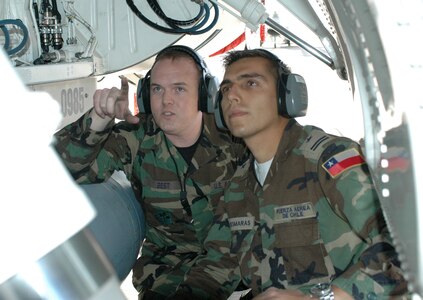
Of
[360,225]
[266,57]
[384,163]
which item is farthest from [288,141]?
[384,163]

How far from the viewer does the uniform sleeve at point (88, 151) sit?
8.57 ft

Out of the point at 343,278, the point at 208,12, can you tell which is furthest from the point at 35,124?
the point at 208,12

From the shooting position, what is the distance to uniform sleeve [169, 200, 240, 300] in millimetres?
2271

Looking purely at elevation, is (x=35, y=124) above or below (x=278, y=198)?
above

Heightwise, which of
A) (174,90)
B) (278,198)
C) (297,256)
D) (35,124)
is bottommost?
(297,256)

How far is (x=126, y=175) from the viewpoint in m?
2.81

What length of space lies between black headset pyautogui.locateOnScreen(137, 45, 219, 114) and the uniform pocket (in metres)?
0.70

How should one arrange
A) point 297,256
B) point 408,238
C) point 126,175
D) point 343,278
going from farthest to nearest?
point 126,175 → point 297,256 → point 343,278 → point 408,238

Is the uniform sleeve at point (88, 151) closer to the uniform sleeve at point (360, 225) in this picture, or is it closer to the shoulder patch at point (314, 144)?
the shoulder patch at point (314, 144)

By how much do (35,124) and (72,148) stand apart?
2.11 m

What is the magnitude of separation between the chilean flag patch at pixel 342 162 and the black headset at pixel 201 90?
2.46ft

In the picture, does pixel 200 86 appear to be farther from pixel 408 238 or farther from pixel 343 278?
pixel 408 238

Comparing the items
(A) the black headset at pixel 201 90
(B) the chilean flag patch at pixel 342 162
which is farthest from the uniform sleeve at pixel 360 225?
(A) the black headset at pixel 201 90

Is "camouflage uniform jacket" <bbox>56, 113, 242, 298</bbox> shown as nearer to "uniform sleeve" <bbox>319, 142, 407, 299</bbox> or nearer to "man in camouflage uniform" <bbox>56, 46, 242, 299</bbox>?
"man in camouflage uniform" <bbox>56, 46, 242, 299</bbox>
